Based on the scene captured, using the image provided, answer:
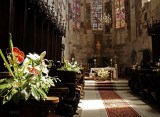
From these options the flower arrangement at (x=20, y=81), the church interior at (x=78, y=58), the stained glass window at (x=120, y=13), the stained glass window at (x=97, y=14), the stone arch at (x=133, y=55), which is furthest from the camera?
the stained glass window at (x=97, y=14)

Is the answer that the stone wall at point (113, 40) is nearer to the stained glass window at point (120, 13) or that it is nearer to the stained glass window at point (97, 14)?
the stained glass window at point (120, 13)

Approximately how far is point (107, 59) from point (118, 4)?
657 cm

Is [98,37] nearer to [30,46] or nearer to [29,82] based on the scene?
[30,46]

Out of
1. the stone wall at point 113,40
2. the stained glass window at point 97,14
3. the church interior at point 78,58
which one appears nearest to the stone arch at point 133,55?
the stone wall at point 113,40

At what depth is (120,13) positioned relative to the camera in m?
17.6

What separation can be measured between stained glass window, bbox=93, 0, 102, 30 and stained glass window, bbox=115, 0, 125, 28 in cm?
213

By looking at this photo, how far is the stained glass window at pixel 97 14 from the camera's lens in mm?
19062

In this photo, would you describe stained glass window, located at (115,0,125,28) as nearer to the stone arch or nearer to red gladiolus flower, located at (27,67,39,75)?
the stone arch

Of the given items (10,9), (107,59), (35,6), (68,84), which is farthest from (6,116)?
(107,59)

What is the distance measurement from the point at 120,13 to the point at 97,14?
2951 mm

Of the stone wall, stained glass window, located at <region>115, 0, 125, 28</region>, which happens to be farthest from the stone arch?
stained glass window, located at <region>115, 0, 125, 28</region>

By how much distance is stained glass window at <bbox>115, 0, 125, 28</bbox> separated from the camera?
17.3 m

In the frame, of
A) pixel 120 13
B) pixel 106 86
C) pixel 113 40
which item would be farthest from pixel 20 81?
pixel 120 13

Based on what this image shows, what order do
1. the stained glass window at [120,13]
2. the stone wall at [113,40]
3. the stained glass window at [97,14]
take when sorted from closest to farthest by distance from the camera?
1. the stone wall at [113,40]
2. the stained glass window at [120,13]
3. the stained glass window at [97,14]
